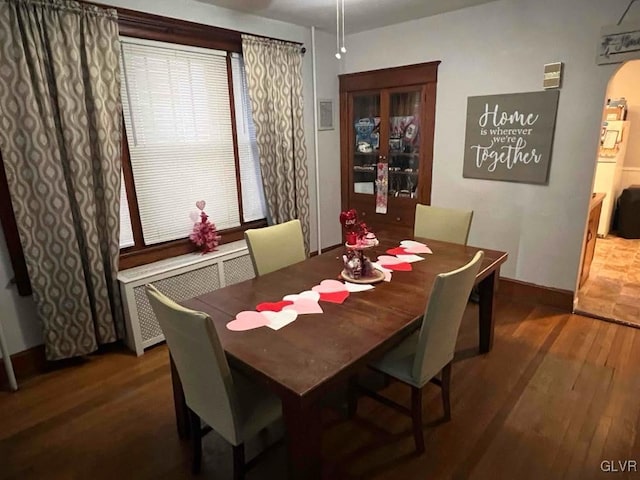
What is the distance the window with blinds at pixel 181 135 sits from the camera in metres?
2.76

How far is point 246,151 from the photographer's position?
3.52 meters

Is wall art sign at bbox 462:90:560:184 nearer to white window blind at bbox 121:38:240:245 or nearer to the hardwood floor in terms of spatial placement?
the hardwood floor

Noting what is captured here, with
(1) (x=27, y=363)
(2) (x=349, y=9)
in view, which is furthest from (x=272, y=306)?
(2) (x=349, y=9)

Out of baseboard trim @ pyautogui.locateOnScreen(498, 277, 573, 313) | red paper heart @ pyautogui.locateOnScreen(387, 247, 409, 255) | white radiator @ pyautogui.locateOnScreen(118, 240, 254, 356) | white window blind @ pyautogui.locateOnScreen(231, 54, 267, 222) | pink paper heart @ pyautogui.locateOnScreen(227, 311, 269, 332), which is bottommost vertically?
baseboard trim @ pyautogui.locateOnScreen(498, 277, 573, 313)

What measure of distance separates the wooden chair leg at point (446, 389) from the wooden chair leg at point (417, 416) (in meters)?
0.23

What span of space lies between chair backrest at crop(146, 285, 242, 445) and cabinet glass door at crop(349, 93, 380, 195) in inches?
123

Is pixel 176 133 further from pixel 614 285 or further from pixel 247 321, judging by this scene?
pixel 614 285

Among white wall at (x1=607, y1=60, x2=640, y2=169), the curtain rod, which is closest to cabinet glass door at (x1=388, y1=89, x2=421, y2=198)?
the curtain rod

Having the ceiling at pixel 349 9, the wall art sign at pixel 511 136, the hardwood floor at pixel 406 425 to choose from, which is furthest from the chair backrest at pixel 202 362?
the wall art sign at pixel 511 136

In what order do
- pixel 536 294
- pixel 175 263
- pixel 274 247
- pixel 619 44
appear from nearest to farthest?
Result: pixel 274 247 → pixel 619 44 → pixel 175 263 → pixel 536 294

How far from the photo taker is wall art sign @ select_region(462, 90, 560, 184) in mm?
2967

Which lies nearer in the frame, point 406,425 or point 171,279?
point 406,425

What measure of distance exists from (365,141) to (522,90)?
1.58m

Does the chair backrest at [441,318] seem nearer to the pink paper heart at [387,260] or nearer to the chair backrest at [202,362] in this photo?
the pink paper heart at [387,260]
